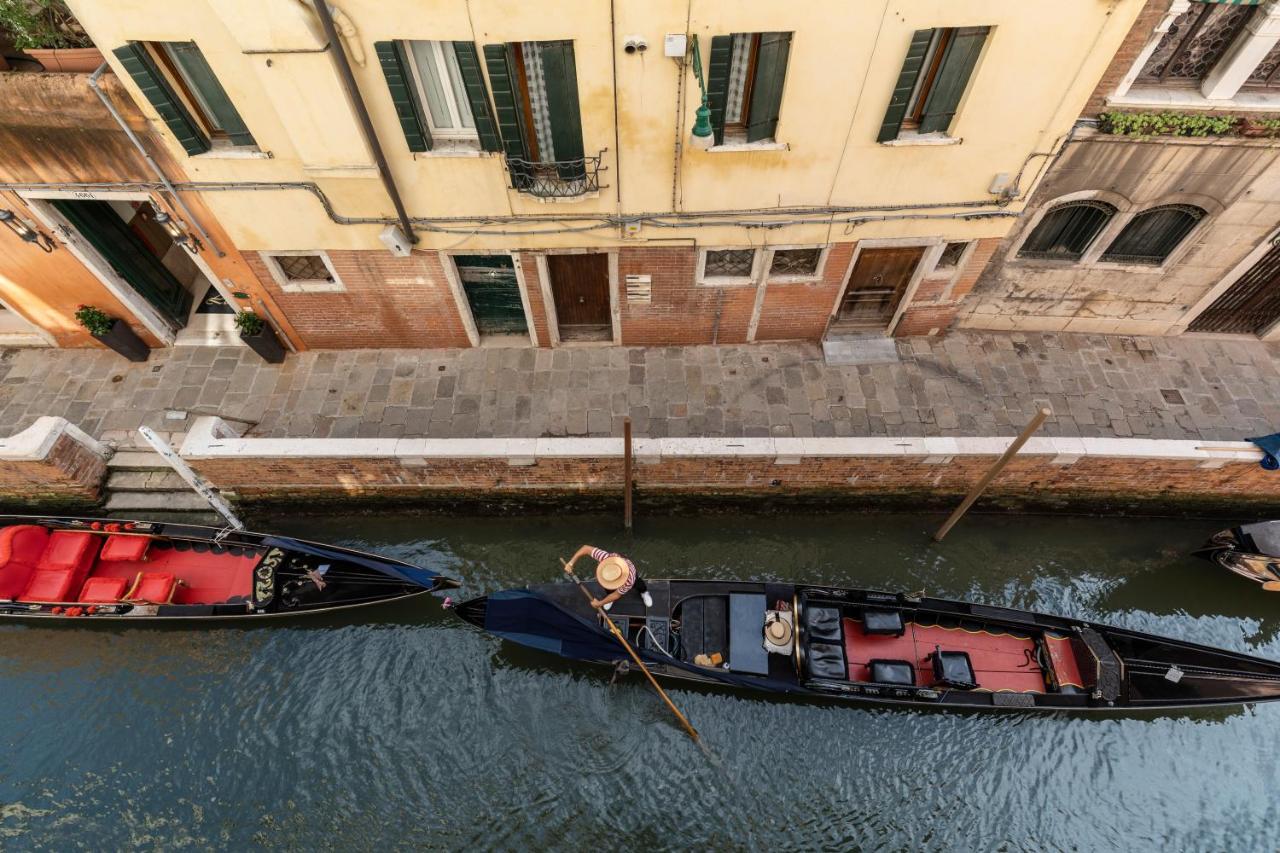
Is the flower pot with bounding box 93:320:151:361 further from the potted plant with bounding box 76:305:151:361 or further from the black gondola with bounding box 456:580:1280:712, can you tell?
the black gondola with bounding box 456:580:1280:712

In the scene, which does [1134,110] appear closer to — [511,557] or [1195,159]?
[1195,159]

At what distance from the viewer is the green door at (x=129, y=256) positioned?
336 inches

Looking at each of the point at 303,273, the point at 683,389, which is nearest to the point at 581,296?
the point at 683,389

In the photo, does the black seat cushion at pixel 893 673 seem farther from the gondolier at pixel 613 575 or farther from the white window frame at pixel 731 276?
the white window frame at pixel 731 276

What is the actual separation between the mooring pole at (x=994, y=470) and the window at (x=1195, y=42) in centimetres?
395

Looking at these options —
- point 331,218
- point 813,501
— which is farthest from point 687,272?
point 331,218

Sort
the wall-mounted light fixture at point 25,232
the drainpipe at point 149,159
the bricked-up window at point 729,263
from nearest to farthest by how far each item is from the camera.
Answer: the drainpipe at point 149,159 → the wall-mounted light fixture at point 25,232 → the bricked-up window at point 729,263

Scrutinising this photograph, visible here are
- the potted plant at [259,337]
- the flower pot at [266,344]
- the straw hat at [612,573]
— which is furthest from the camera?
the flower pot at [266,344]

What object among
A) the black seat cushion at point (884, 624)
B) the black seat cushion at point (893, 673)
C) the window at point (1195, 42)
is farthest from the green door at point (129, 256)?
the window at point (1195, 42)

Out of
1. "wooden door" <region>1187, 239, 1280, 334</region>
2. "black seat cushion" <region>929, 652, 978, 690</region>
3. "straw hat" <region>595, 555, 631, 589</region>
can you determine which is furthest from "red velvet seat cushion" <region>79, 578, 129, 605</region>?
"wooden door" <region>1187, 239, 1280, 334</region>

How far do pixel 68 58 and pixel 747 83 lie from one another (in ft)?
23.1

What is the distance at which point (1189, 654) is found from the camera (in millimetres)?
7410

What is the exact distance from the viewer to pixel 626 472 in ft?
27.0

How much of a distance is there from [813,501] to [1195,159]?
6.30 metres
